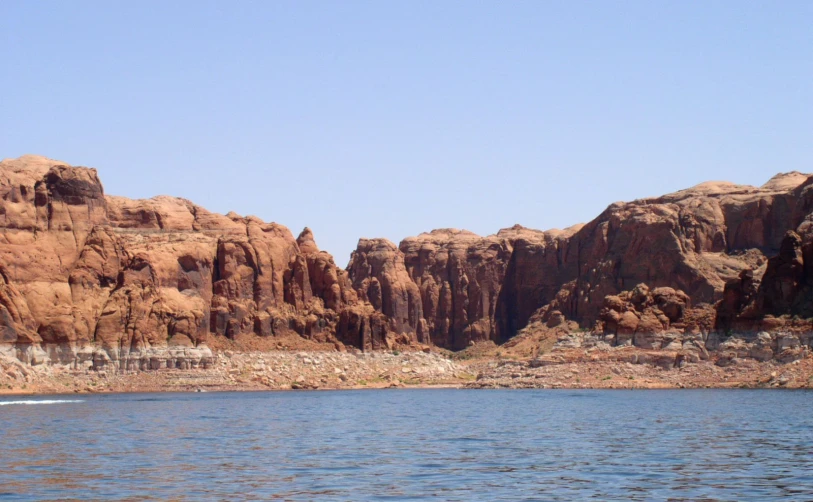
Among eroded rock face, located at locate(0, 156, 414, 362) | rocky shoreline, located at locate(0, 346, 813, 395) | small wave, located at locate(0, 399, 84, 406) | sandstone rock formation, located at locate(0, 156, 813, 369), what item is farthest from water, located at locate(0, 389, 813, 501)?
sandstone rock formation, located at locate(0, 156, 813, 369)

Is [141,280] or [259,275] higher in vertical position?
[259,275]

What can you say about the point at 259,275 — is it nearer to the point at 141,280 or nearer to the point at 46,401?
the point at 141,280

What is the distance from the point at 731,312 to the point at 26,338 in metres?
74.8

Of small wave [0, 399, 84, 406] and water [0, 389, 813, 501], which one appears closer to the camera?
water [0, 389, 813, 501]

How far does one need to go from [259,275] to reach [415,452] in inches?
4154

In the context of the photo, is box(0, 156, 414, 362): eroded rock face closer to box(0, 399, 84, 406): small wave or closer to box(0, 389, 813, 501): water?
box(0, 399, 84, 406): small wave

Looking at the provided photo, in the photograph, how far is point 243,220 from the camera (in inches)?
6575

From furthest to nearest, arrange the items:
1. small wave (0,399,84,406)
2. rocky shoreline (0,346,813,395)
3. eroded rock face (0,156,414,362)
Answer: eroded rock face (0,156,414,362), rocky shoreline (0,346,813,395), small wave (0,399,84,406)

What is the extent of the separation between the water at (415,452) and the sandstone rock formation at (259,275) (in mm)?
32485

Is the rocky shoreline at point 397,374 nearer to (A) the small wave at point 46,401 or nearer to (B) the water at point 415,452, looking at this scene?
(A) the small wave at point 46,401

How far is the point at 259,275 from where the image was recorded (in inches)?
5979

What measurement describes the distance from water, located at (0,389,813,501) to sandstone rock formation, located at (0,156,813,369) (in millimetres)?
32485

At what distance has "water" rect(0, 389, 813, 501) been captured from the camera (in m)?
35.9

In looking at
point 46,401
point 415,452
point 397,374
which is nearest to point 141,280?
point 46,401
